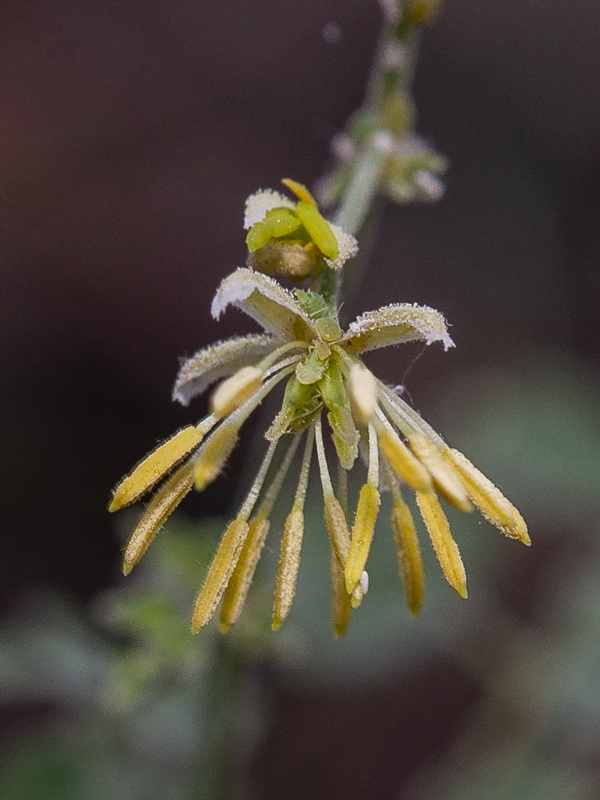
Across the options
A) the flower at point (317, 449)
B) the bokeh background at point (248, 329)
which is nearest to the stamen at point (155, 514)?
the flower at point (317, 449)

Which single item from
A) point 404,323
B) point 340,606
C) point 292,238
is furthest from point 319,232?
point 340,606

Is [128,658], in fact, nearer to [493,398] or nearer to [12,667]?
[12,667]

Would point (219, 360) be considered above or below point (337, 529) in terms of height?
above

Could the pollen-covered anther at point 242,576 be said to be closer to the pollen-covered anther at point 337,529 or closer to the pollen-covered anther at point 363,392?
the pollen-covered anther at point 337,529

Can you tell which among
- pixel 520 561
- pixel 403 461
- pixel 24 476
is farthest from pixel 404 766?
pixel 403 461

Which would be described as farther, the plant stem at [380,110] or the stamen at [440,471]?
the plant stem at [380,110]

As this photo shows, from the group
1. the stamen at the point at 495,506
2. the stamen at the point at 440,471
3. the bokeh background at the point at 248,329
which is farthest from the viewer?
the bokeh background at the point at 248,329

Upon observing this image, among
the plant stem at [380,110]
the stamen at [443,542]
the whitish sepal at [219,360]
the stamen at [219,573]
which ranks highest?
the plant stem at [380,110]

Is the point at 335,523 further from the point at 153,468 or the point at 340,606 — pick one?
the point at 153,468

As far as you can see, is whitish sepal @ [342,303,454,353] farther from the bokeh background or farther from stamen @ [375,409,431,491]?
the bokeh background
